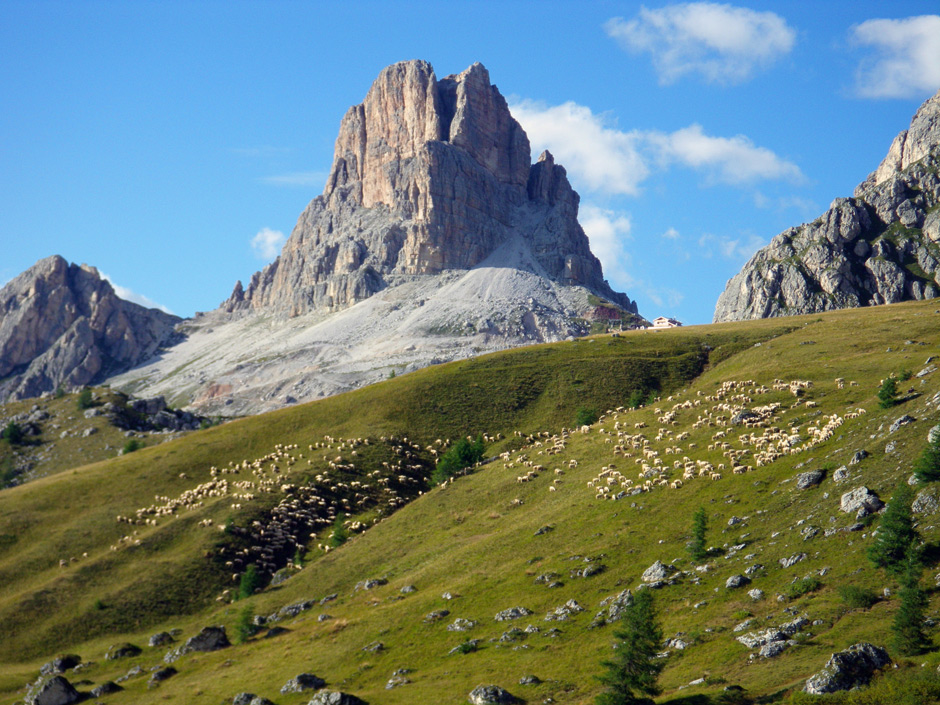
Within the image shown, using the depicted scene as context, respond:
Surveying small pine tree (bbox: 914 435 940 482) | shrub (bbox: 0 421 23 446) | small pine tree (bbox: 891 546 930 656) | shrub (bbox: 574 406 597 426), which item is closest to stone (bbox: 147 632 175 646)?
shrub (bbox: 574 406 597 426)

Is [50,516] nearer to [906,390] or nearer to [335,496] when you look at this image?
[335,496]

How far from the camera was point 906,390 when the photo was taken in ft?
287

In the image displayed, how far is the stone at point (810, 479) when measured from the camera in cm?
7256

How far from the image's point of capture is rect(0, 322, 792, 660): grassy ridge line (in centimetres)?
9881

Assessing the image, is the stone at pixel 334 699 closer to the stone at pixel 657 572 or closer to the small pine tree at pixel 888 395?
the stone at pixel 657 572

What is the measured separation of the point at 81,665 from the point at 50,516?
4252cm

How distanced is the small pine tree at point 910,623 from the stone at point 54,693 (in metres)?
70.0

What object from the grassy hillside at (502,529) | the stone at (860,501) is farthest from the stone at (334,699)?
the stone at (860,501)

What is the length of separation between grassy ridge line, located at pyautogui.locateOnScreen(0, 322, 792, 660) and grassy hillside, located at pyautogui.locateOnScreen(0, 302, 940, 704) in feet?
1.43

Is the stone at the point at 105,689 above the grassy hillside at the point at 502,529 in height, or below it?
below

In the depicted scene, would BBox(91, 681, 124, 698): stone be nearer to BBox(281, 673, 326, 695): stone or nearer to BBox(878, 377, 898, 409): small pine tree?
BBox(281, 673, 326, 695): stone

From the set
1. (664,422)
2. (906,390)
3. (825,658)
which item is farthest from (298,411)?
(825,658)

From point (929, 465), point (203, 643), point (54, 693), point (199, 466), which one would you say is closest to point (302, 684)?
point (203, 643)

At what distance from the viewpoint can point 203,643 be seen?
8525cm
